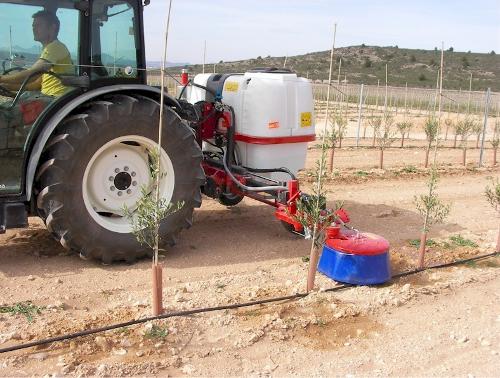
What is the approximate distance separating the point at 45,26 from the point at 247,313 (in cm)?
272

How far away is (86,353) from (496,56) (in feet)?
257

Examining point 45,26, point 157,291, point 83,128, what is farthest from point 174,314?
point 45,26

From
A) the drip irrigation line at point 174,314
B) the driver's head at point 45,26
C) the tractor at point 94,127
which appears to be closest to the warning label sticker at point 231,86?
the tractor at point 94,127

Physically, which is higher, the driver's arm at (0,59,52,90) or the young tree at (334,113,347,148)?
the driver's arm at (0,59,52,90)

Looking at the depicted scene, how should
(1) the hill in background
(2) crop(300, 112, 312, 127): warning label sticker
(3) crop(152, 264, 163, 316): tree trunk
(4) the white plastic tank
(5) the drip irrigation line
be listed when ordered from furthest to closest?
(1) the hill in background → (2) crop(300, 112, 312, 127): warning label sticker → (4) the white plastic tank → (3) crop(152, 264, 163, 316): tree trunk → (5) the drip irrigation line

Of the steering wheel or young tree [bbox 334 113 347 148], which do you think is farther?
young tree [bbox 334 113 347 148]

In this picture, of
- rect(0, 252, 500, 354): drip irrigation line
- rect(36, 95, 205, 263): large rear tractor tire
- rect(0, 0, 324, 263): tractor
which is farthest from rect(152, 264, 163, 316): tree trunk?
rect(36, 95, 205, 263): large rear tractor tire

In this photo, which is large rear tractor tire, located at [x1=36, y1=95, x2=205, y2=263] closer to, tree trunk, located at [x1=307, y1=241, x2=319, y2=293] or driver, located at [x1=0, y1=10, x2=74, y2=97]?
driver, located at [x1=0, y1=10, x2=74, y2=97]

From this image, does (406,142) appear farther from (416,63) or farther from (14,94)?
(416,63)

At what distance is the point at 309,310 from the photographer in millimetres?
4164

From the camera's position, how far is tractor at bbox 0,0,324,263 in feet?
14.7

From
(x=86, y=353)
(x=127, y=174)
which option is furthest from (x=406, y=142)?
(x=86, y=353)

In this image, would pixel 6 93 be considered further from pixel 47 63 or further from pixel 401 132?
pixel 401 132

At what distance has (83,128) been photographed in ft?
15.1
